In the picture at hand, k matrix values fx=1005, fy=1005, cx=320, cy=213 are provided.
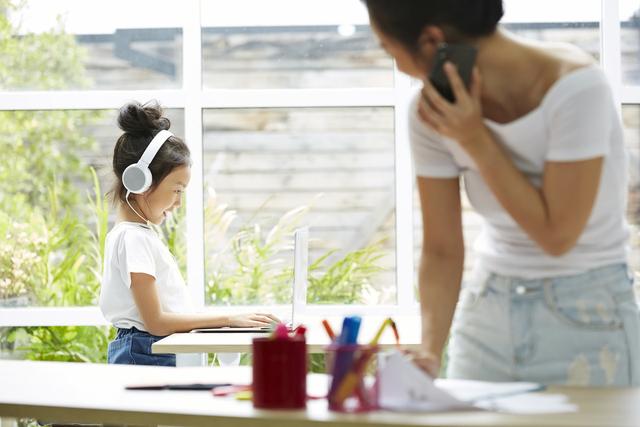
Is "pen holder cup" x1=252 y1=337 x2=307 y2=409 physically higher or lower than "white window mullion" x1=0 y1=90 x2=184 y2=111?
lower

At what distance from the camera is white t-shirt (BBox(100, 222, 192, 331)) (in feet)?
10.9

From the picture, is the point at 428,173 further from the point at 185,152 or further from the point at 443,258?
the point at 185,152

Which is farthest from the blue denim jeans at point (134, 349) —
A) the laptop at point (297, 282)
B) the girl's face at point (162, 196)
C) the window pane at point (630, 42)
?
the window pane at point (630, 42)

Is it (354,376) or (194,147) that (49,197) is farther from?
(354,376)

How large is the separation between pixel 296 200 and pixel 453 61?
130 inches

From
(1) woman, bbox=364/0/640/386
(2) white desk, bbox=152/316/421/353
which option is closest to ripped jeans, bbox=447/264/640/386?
(1) woman, bbox=364/0/640/386

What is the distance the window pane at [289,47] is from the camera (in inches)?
189

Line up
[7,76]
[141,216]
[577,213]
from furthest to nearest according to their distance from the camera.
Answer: [7,76] < [141,216] < [577,213]

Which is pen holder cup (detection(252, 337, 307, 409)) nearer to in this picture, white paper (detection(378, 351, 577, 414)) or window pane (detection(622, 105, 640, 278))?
white paper (detection(378, 351, 577, 414))

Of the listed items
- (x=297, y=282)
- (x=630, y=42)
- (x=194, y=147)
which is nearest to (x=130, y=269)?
(x=297, y=282)

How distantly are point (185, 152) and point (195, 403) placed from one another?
6.81 feet

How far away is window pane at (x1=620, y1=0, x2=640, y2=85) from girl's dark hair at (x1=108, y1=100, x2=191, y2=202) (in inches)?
89.0

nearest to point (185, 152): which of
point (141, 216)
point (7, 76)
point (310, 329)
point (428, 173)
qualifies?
point (141, 216)

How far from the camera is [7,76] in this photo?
4852 mm
